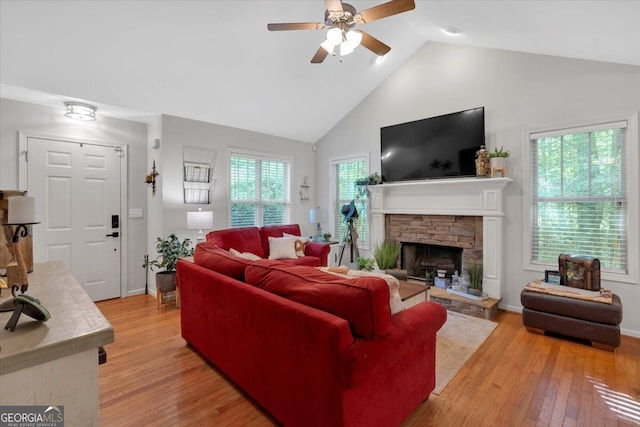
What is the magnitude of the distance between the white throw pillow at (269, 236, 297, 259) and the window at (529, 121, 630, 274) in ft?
9.99

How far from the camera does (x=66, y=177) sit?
392 cm

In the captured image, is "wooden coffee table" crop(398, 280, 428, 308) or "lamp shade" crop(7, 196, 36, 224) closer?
"lamp shade" crop(7, 196, 36, 224)

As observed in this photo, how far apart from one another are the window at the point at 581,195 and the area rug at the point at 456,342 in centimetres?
112

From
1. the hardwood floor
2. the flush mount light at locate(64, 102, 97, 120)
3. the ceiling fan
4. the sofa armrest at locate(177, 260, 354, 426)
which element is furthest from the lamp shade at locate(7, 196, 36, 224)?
the flush mount light at locate(64, 102, 97, 120)

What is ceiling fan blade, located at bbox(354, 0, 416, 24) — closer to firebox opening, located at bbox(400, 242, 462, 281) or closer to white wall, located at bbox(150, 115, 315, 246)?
white wall, located at bbox(150, 115, 315, 246)

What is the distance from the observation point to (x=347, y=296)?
1.47 meters

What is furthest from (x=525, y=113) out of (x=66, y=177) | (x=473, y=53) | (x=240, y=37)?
(x=66, y=177)

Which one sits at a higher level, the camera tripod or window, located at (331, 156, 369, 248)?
window, located at (331, 156, 369, 248)

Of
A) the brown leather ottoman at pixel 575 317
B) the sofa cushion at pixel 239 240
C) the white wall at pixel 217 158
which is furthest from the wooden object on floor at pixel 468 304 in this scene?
the white wall at pixel 217 158

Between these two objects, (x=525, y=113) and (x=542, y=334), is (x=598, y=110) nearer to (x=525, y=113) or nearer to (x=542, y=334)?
(x=525, y=113)

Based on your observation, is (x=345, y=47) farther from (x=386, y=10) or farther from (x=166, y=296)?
(x=166, y=296)

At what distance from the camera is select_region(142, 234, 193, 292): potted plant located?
386 cm

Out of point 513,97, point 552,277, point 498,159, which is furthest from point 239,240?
point 513,97

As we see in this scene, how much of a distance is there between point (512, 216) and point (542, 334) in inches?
54.1
